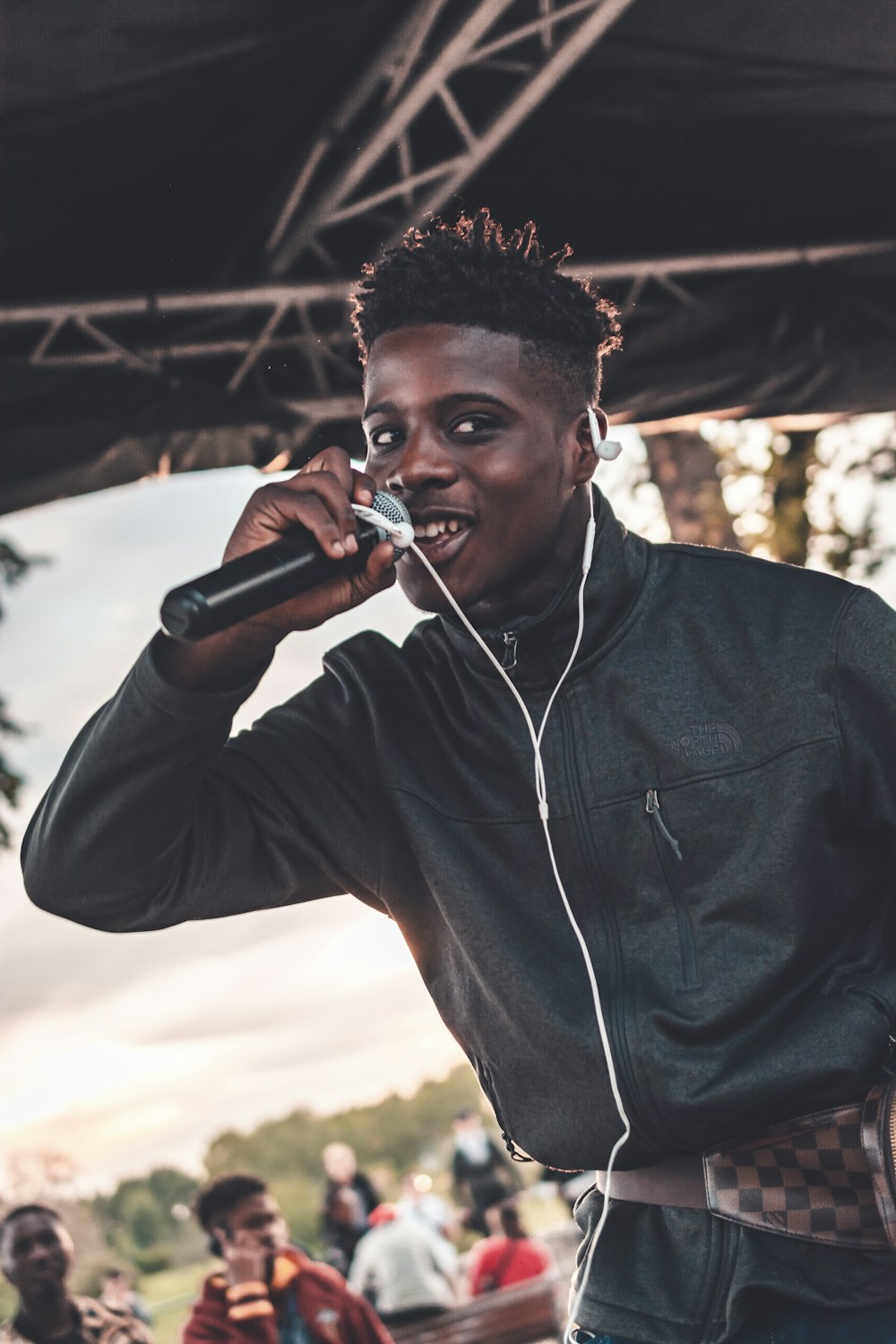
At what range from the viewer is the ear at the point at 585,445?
2008 mm

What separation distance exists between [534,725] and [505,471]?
349mm

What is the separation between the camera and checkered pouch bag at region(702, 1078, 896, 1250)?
162cm

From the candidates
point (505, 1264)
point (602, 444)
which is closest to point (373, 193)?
point (602, 444)

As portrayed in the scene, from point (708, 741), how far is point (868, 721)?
Answer: 20 centimetres

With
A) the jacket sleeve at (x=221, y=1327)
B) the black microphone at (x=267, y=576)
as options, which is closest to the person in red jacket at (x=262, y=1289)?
the jacket sleeve at (x=221, y=1327)

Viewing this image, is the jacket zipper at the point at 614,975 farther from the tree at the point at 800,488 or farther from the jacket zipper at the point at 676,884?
the tree at the point at 800,488

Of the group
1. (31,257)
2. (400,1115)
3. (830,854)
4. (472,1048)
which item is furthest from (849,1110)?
(400,1115)

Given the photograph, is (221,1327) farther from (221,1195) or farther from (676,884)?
(676,884)

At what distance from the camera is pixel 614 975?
67.6 inches

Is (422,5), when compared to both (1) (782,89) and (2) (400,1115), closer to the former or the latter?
(1) (782,89)

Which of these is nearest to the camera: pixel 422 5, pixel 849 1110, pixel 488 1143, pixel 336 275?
pixel 849 1110

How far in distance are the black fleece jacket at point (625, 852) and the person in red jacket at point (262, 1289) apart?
338cm

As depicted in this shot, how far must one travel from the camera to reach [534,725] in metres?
1.88

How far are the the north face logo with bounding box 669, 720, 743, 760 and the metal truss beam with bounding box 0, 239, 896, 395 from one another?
10.2 feet
